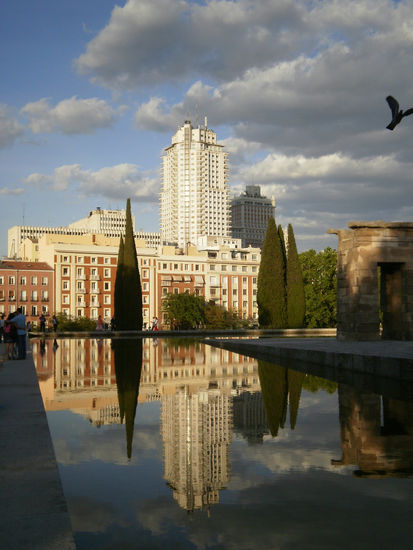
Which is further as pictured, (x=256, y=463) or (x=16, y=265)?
(x=16, y=265)

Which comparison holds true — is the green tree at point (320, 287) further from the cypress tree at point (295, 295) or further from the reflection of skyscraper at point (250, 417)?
the reflection of skyscraper at point (250, 417)

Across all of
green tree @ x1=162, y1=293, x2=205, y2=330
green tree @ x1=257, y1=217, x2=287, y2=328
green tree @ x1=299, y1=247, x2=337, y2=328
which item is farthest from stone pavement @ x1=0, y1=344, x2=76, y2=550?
A: green tree @ x1=162, y1=293, x2=205, y2=330

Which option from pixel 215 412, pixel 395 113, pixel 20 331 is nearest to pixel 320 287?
pixel 20 331

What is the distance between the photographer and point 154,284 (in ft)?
315

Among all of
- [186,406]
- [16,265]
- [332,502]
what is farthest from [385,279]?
[16,265]

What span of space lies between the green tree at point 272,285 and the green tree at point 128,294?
378 inches

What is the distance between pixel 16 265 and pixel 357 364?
76.9 meters

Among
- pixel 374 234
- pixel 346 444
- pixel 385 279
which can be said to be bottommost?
pixel 346 444

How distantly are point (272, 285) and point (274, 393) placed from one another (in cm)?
3890

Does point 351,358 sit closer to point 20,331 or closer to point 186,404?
point 186,404

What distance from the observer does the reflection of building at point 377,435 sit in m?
5.77

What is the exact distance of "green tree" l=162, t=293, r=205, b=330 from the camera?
73562 mm

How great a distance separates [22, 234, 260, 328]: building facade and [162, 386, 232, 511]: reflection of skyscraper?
2823 inches

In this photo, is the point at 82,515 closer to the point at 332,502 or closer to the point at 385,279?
the point at 332,502
